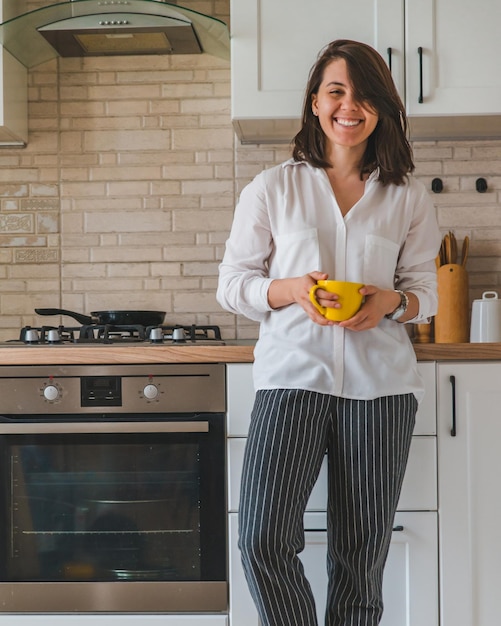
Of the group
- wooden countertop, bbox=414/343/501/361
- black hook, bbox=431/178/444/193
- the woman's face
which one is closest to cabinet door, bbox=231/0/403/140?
black hook, bbox=431/178/444/193

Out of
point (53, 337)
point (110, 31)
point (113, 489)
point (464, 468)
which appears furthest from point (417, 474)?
point (110, 31)

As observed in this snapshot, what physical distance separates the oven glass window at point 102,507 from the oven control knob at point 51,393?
100 mm

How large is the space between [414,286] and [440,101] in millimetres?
750

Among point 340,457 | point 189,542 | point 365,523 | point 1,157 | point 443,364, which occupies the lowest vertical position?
point 189,542

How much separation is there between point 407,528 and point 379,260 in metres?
0.71

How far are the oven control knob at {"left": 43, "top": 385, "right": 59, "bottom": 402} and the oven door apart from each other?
6 centimetres

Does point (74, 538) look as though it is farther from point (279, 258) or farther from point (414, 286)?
point (414, 286)

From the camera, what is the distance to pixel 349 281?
166cm

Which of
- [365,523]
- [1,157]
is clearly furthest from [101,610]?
[1,157]

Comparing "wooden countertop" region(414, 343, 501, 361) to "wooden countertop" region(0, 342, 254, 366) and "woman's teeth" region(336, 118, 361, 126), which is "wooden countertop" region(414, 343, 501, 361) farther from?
"woman's teeth" region(336, 118, 361, 126)

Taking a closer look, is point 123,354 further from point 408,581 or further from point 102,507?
point 408,581

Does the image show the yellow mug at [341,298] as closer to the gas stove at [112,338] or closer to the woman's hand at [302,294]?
the woman's hand at [302,294]

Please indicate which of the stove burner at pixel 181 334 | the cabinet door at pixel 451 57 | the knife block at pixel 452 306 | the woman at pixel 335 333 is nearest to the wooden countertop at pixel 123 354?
the stove burner at pixel 181 334

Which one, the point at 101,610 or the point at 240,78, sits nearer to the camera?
the point at 101,610
